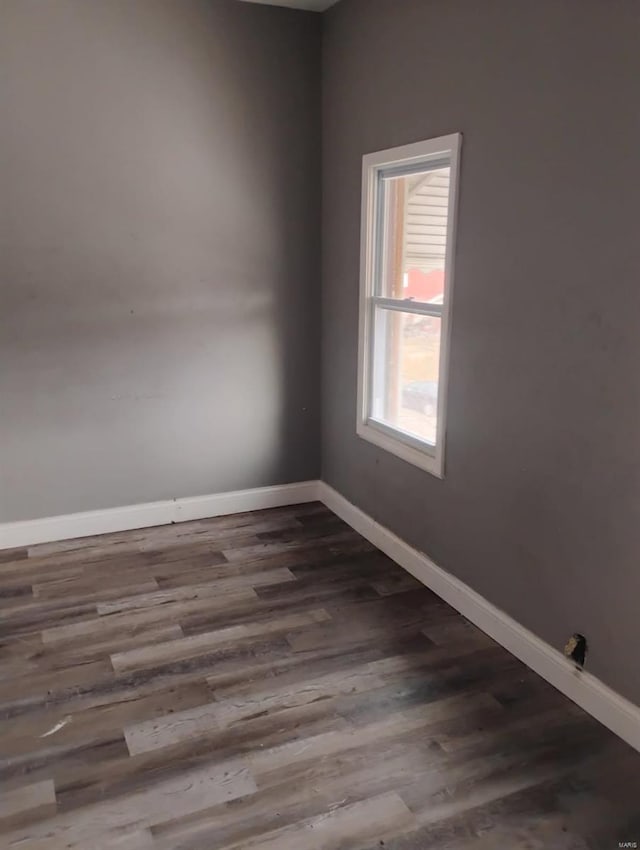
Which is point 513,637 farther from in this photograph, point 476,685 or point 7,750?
point 7,750

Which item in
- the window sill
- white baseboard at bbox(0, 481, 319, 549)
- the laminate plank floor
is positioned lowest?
the laminate plank floor

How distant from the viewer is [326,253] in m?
4.05

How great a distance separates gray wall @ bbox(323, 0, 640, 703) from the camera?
7.09 ft

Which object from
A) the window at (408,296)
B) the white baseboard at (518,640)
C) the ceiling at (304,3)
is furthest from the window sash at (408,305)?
the ceiling at (304,3)

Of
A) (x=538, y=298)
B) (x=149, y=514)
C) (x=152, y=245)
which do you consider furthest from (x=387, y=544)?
(x=152, y=245)

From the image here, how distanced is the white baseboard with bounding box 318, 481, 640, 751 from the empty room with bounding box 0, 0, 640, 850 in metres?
0.02

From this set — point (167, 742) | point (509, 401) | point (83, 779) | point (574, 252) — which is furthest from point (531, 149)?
point (83, 779)

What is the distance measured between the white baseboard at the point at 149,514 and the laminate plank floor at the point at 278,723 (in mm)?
256

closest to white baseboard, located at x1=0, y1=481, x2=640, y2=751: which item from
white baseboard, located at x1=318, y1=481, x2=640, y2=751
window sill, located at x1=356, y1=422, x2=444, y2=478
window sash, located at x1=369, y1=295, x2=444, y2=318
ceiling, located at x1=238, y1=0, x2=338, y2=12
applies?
white baseboard, located at x1=318, y1=481, x2=640, y2=751

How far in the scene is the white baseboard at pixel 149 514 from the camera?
374 centimetres

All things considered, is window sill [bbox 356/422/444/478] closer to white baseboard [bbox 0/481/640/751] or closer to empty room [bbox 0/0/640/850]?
empty room [bbox 0/0/640/850]

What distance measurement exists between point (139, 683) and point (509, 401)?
5.59 feet

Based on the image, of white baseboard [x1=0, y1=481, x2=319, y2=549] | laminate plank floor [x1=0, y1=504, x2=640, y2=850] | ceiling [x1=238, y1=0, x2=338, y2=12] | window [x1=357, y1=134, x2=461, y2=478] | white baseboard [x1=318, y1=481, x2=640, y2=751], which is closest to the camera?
laminate plank floor [x1=0, y1=504, x2=640, y2=850]

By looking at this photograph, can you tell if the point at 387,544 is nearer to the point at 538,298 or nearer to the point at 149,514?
the point at 149,514
